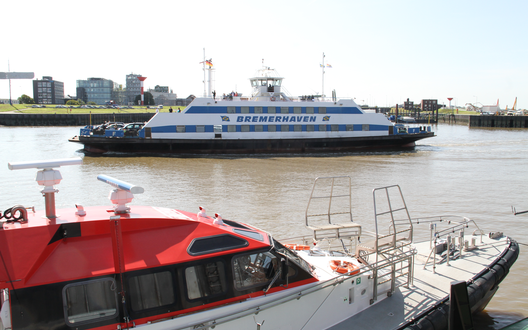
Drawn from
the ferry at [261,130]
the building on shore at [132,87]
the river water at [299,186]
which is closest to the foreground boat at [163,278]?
the river water at [299,186]

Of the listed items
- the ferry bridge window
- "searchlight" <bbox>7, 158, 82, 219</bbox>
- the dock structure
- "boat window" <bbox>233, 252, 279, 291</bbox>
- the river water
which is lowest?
the river water

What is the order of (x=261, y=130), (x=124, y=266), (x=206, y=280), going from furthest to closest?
(x=261, y=130)
(x=206, y=280)
(x=124, y=266)

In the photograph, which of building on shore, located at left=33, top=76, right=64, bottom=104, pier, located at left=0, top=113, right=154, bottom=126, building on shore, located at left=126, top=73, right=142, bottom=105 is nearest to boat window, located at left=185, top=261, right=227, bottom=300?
pier, located at left=0, top=113, right=154, bottom=126

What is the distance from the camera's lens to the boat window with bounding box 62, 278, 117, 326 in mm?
3076

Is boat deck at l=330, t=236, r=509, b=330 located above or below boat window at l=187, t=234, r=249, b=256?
below

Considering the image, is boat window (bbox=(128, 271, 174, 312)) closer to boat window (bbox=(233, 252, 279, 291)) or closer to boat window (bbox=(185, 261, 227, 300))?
boat window (bbox=(185, 261, 227, 300))

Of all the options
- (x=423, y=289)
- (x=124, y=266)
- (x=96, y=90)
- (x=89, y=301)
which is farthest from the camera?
(x=96, y=90)

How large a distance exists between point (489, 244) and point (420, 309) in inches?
116

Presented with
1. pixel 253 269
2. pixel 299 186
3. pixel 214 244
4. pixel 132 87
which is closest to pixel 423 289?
pixel 253 269

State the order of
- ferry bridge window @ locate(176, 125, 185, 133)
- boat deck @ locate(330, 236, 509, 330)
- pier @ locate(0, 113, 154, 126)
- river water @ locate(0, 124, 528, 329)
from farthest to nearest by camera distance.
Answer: pier @ locate(0, 113, 154, 126) → ferry bridge window @ locate(176, 125, 185, 133) → river water @ locate(0, 124, 528, 329) → boat deck @ locate(330, 236, 509, 330)

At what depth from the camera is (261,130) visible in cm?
2828

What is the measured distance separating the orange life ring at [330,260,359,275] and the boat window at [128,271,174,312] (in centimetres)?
213

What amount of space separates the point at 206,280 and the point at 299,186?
12543 millimetres

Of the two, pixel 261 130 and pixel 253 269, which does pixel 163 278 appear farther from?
pixel 261 130
